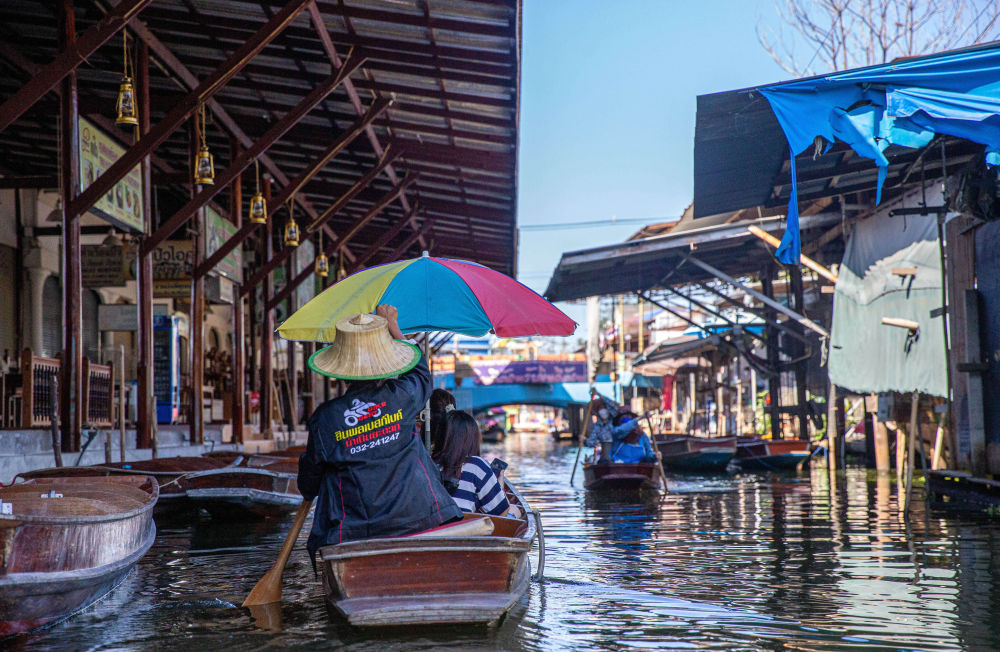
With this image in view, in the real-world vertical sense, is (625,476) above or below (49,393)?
below

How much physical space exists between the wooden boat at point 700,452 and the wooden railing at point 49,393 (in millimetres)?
11710

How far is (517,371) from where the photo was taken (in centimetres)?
4344

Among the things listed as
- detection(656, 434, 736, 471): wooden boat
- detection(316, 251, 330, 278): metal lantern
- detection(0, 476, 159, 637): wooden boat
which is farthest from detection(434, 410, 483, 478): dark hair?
detection(656, 434, 736, 471): wooden boat

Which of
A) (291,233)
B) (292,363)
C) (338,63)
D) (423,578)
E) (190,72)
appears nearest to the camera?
(423,578)

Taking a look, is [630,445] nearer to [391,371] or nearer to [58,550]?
[391,371]

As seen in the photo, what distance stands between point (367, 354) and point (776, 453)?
16.5 m

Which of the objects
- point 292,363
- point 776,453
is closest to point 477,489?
point 776,453

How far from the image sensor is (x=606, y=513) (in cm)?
1238

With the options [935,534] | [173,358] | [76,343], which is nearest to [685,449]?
[173,358]

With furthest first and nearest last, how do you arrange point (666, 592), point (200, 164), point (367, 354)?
point (200, 164) < point (666, 592) < point (367, 354)

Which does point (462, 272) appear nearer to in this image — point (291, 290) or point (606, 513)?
point (606, 513)

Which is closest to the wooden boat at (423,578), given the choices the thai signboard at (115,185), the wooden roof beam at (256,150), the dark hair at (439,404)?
the dark hair at (439,404)

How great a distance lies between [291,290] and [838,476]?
10.7 m

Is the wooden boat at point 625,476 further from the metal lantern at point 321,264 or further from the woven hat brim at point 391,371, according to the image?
the woven hat brim at point 391,371
